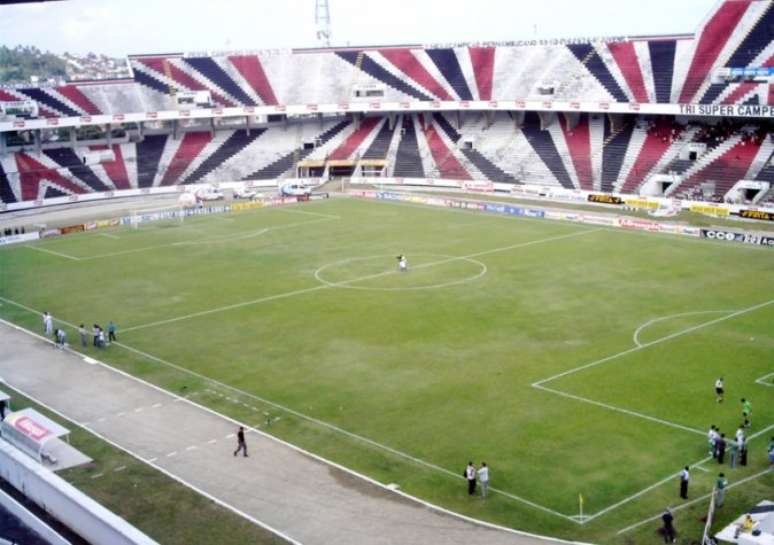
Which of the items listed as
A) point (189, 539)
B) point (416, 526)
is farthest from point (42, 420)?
point (416, 526)

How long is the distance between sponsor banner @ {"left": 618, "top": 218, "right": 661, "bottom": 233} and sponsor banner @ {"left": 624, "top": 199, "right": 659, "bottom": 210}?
645 cm

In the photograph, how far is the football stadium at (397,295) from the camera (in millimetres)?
27719

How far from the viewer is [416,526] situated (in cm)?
2594

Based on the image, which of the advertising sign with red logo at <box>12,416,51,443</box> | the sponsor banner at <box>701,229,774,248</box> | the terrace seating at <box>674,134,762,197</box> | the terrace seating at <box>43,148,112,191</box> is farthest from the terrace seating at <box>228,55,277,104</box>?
the advertising sign with red logo at <box>12,416,51,443</box>

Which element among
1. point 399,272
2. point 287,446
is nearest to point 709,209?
point 399,272

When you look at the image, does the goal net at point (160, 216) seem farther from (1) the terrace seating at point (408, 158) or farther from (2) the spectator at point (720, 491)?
(2) the spectator at point (720, 491)

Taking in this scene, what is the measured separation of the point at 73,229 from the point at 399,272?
34483 mm

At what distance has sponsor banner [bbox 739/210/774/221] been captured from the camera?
228 feet

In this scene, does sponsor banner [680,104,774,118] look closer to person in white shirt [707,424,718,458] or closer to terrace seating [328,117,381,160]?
terrace seating [328,117,381,160]

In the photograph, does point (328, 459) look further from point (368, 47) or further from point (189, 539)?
point (368, 47)

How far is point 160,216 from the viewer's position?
84.4 meters

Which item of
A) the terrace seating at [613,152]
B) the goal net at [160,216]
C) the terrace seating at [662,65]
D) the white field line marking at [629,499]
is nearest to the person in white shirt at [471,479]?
the white field line marking at [629,499]

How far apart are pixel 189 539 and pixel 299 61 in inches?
3573

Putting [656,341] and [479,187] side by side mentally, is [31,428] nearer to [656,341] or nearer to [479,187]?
[656,341]
